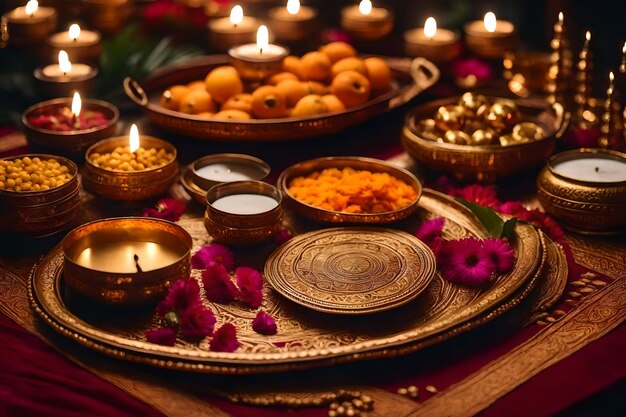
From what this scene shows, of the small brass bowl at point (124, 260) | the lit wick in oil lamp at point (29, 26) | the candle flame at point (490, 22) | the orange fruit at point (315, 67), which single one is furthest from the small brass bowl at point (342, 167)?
the lit wick in oil lamp at point (29, 26)

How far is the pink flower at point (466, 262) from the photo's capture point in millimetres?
1752

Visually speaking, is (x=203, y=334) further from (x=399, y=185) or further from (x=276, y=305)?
(x=399, y=185)

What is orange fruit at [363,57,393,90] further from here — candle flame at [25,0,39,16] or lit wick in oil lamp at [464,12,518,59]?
candle flame at [25,0,39,16]

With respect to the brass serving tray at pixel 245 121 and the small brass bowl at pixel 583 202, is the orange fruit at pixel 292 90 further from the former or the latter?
the small brass bowl at pixel 583 202

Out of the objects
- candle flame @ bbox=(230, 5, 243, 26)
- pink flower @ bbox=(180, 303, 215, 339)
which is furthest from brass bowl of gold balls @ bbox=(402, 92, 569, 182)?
pink flower @ bbox=(180, 303, 215, 339)

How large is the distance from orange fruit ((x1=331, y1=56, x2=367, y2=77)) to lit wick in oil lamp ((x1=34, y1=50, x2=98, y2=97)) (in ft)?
2.41

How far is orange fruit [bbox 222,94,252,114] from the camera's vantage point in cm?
235

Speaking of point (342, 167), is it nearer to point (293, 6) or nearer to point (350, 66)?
point (350, 66)

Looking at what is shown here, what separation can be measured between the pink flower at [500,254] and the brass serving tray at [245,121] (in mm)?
671

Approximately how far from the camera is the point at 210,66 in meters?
2.72

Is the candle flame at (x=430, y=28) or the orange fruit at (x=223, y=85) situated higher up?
the candle flame at (x=430, y=28)

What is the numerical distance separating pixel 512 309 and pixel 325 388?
0.46 m

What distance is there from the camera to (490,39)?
2.76m

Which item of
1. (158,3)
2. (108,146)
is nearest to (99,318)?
(108,146)
